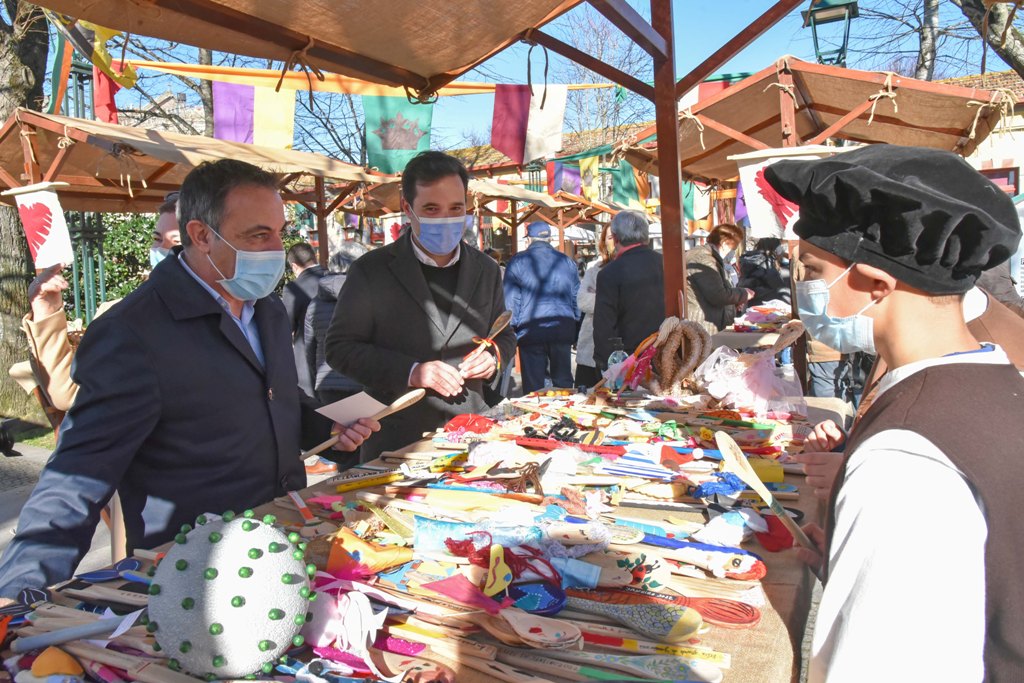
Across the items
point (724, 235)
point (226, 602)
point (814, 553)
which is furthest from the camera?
point (724, 235)

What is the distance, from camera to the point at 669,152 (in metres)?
3.97

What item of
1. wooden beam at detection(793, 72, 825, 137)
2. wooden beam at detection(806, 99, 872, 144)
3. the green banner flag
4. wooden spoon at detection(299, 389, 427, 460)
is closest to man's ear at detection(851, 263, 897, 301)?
wooden spoon at detection(299, 389, 427, 460)

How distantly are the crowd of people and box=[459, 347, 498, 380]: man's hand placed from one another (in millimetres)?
Answer: 11

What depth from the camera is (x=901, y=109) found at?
6.83m

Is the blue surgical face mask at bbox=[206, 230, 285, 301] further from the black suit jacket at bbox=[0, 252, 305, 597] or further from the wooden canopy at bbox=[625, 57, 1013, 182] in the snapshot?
the wooden canopy at bbox=[625, 57, 1013, 182]

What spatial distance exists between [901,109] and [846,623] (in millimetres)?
7130

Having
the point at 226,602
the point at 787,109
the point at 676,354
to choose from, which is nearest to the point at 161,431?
the point at 226,602

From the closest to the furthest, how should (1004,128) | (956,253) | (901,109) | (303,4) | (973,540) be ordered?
1. (973,540)
2. (956,253)
3. (303,4)
4. (1004,128)
5. (901,109)

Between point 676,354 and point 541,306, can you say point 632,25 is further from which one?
point 541,306

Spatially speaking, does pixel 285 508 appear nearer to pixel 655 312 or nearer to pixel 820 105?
pixel 655 312

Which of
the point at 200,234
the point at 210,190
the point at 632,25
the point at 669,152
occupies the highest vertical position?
the point at 632,25

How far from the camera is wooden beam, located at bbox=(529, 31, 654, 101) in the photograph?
336cm

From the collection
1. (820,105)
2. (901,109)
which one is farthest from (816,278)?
(820,105)

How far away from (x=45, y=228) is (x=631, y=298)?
13.9 feet
